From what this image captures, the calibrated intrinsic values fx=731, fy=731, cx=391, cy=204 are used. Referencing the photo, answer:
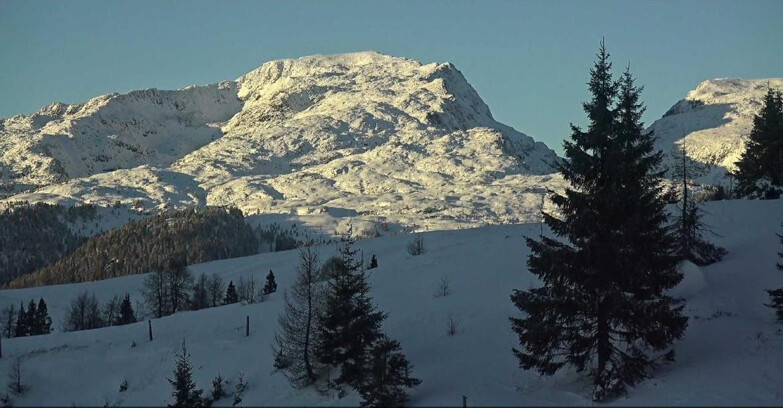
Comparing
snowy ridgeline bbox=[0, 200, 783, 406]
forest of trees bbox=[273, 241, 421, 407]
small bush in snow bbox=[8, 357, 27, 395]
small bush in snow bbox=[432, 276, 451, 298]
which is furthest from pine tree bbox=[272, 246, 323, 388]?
small bush in snow bbox=[8, 357, 27, 395]

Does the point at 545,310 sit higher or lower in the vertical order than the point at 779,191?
lower

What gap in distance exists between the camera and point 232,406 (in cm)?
4359

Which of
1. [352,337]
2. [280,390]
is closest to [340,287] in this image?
[352,337]

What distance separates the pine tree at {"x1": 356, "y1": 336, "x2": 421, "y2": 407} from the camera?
119 ft

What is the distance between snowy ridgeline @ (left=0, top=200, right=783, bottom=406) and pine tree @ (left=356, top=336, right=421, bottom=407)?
106 centimetres

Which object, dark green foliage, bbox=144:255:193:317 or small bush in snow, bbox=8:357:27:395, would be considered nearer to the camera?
small bush in snow, bbox=8:357:27:395

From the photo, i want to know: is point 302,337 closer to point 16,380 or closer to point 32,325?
point 16,380

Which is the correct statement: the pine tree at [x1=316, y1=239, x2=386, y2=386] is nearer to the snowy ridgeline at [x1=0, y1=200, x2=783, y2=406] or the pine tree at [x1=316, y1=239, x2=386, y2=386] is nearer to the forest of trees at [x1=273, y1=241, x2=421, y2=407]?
the forest of trees at [x1=273, y1=241, x2=421, y2=407]

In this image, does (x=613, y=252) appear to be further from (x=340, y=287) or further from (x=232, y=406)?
(x=232, y=406)

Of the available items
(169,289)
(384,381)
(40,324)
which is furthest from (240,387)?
(169,289)

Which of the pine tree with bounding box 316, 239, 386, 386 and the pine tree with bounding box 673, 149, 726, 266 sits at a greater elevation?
the pine tree with bounding box 673, 149, 726, 266

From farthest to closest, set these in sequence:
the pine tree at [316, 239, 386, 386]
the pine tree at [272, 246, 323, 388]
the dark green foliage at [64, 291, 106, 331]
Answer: the dark green foliage at [64, 291, 106, 331] → the pine tree at [272, 246, 323, 388] → the pine tree at [316, 239, 386, 386]

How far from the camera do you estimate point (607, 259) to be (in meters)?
30.7

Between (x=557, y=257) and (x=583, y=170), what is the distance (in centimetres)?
389
